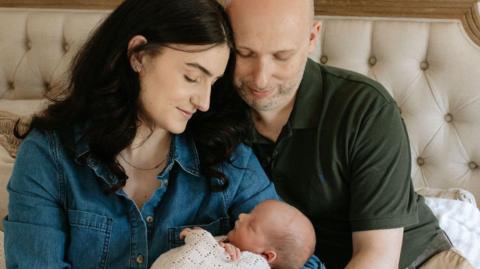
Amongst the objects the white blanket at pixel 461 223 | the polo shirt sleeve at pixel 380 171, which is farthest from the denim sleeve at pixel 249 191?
the white blanket at pixel 461 223

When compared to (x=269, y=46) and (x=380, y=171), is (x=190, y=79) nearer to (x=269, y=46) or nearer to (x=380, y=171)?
(x=269, y=46)

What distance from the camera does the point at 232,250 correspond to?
111 cm

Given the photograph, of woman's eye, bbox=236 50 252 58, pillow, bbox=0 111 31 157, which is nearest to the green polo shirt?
woman's eye, bbox=236 50 252 58

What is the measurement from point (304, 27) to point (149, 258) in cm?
65

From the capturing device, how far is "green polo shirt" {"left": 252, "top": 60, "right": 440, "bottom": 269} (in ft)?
4.17

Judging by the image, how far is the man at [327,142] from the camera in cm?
124

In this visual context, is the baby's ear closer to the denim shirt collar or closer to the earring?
Answer: the denim shirt collar

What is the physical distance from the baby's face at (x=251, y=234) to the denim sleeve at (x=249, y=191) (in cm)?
10

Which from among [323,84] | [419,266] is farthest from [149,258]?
[419,266]

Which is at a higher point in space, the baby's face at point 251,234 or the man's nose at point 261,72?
the man's nose at point 261,72

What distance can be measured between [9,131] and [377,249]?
1372 mm

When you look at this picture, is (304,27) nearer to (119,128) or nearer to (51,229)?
(119,128)

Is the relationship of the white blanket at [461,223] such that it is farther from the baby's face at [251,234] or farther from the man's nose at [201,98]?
the man's nose at [201,98]

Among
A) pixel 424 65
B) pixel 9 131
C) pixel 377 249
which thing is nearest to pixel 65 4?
pixel 9 131
